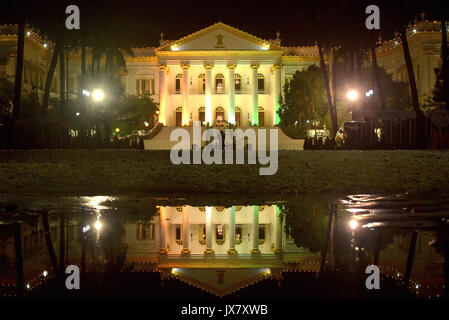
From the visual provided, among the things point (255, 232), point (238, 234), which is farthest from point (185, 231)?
point (255, 232)

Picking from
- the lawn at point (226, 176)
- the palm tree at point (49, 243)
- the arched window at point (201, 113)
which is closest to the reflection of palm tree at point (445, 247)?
the palm tree at point (49, 243)

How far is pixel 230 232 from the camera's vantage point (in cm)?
766

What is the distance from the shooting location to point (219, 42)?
56.7m

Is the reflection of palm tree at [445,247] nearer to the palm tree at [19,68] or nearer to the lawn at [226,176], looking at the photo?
the lawn at [226,176]

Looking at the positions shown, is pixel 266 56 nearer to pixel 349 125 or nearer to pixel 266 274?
pixel 349 125

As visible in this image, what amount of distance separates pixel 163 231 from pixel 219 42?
50448 millimetres

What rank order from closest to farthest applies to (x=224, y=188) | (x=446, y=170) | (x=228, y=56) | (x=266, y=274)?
(x=266, y=274), (x=224, y=188), (x=446, y=170), (x=228, y=56)

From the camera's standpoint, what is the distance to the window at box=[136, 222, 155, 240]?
23.6 feet

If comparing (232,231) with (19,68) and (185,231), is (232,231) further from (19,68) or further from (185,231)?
(19,68)

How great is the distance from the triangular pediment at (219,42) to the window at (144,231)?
162 ft

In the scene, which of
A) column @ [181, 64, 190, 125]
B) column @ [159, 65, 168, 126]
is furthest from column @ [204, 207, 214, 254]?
column @ [159, 65, 168, 126]

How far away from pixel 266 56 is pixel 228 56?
365 cm

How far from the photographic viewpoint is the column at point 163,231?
6.52 metres
